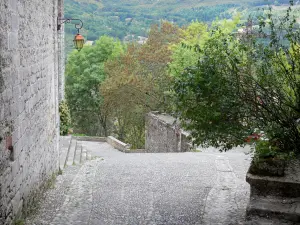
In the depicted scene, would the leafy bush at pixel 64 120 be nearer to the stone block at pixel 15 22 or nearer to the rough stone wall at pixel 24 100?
the rough stone wall at pixel 24 100

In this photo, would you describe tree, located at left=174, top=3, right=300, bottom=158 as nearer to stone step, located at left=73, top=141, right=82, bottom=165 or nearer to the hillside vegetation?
stone step, located at left=73, top=141, right=82, bottom=165

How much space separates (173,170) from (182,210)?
154 inches

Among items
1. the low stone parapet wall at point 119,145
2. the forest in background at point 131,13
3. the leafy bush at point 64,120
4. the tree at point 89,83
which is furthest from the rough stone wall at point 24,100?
the forest in background at point 131,13

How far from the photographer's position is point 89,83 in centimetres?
3666

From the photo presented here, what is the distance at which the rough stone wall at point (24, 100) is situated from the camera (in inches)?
219

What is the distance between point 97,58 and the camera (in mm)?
37250

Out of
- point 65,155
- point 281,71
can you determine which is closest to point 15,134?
point 281,71

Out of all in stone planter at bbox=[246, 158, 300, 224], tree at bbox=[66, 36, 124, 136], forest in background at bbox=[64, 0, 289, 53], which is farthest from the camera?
forest in background at bbox=[64, 0, 289, 53]

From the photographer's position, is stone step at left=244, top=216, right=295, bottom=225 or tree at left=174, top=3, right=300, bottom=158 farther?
tree at left=174, top=3, right=300, bottom=158

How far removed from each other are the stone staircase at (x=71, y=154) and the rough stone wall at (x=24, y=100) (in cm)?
420

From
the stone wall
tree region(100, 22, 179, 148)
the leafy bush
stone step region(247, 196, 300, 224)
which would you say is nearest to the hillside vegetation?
tree region(100, 22, 179, 148)

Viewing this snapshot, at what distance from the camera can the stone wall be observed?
19172mm

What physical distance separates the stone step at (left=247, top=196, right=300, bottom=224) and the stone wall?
11707 mm

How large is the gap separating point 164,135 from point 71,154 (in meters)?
6.86
